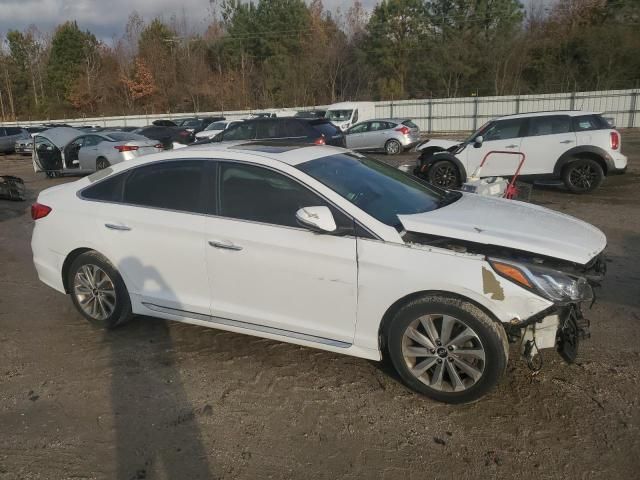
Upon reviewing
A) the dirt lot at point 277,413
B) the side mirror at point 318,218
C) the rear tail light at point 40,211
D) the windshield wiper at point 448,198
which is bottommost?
the dirt lot at point 277,413

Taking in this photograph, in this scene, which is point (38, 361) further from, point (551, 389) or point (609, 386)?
point (609, 386)

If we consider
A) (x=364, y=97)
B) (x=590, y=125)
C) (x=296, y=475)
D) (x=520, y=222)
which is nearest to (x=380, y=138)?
(x=590, y=125)

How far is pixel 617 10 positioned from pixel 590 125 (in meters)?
36.6

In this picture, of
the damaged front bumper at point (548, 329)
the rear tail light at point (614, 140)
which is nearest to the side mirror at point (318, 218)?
the damaged front bumper at point (548, 329)

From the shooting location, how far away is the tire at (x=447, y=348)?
10.2 ft

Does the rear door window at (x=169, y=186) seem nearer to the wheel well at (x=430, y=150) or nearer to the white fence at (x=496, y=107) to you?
the wheel well at (x=430, y=150)

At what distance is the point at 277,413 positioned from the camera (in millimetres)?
3324

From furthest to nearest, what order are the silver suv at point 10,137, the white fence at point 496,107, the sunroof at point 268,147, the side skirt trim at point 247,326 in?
1. the white fence at point 496,107
2. the silver suv at point 10,137
3. the sunroof at point 268,147
4. the side skirt trim at point 247,326

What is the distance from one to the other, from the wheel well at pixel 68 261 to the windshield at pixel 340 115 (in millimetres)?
23528

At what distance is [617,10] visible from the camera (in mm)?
39281

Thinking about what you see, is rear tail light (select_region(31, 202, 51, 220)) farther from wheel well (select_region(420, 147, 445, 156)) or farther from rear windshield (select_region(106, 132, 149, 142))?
rear windshield (select_region(106, 132, 149, 142))

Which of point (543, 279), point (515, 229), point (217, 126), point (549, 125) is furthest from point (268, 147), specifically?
point (217, 126)

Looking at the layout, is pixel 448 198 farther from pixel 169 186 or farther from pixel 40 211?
pixel 40 211

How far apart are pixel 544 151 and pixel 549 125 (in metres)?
0.54
